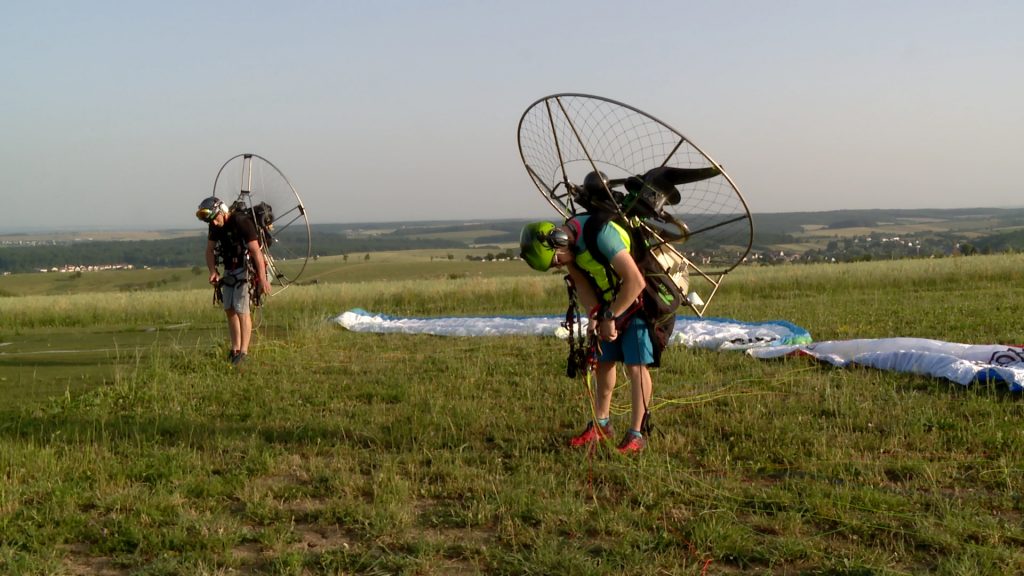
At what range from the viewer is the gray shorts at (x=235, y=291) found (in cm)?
894

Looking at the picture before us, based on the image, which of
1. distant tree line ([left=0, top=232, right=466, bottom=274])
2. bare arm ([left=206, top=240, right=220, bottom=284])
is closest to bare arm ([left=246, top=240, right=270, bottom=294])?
bare arm ([left=206, top=240, right=220, bottom=284])

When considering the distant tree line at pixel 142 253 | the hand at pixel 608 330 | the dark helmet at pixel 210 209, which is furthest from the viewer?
the distant tree line at pixel 142 253

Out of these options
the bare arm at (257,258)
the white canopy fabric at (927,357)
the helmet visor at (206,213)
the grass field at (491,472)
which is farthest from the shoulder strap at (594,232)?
the helmet visor at (206,213)

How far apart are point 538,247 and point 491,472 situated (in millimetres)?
1480

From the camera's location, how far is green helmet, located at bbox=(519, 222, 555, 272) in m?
4.73

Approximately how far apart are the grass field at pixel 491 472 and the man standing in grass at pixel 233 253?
2.74 feet

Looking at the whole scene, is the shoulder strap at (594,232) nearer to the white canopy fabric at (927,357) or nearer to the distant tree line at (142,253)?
the white canopy fabric at (927,357)

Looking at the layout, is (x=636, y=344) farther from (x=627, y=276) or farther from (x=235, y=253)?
(x=235, y=253)

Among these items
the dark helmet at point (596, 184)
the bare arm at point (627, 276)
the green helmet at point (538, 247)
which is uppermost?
the dark helmet at point (596, 184)

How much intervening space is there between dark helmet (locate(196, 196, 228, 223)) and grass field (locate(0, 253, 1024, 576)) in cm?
173

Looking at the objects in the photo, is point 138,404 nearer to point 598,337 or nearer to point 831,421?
point 598,337

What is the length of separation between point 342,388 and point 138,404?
6.14 ft

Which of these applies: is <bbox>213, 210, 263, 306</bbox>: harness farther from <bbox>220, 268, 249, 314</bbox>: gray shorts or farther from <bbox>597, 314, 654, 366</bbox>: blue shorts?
<bbox>597, 314, 654, 366</bbox>: blue shorts

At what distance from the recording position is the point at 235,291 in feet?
29.5
